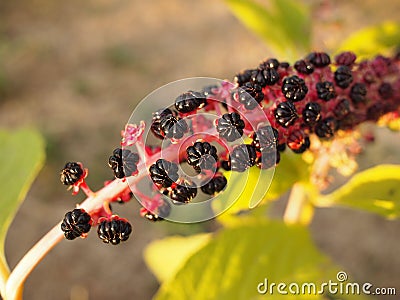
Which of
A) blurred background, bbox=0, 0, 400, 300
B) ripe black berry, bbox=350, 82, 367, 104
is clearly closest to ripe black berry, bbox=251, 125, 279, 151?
ripe black berry, bbox=350, 82, 367, 104

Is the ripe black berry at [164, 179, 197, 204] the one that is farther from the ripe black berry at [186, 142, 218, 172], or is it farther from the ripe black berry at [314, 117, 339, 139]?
the ripe black berry at [314, 117, 339, 139]

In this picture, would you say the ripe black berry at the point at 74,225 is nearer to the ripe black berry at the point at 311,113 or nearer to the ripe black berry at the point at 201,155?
the ripe black berry at the point at 201,155

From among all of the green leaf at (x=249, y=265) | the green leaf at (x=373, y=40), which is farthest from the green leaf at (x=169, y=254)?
the green leaf at (x=373, y=40)

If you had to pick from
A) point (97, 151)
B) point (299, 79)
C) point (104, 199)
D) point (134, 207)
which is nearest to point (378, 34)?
point (299, 79)

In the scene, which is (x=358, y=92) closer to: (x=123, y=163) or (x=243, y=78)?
(x=243, y=78)

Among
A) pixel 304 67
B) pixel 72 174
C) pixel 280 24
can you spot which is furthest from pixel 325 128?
pixel 280 24

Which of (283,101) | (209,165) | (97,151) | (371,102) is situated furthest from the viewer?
(97,151)

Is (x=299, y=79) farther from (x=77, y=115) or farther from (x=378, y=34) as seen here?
(x=77, y=115)
